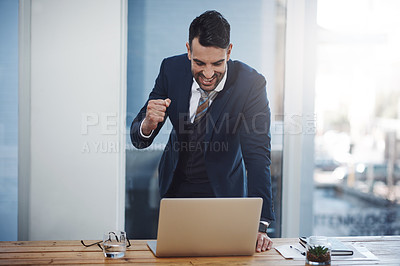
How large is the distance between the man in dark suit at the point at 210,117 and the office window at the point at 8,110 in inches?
33.9

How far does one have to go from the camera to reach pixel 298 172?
11.0 ft

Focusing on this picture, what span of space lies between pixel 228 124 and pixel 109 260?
1406mm

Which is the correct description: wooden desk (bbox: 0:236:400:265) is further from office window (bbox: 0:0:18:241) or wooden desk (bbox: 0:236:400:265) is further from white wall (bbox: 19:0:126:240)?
office window (bbox: 0:0:18:241)

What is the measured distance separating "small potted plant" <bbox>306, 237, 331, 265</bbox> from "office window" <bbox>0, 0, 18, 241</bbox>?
7.06ft

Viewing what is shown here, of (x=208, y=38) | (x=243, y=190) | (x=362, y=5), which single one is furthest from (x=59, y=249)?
(x=362, y=5)

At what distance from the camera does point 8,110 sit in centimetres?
305

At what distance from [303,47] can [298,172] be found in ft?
3.12

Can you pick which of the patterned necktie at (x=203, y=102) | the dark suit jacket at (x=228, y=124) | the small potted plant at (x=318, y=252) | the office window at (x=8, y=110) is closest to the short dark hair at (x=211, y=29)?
the dark suit jacket at (x=228, y=124)

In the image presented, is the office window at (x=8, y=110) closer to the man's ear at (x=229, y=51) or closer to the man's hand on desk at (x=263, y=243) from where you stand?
the man's ear at (x=229, y=51)

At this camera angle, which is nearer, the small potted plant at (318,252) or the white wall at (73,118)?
the small potted plant at (318,252)

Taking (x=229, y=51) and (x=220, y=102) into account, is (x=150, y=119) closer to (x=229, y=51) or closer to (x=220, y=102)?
(x=220, y=102)

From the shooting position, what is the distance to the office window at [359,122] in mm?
3980

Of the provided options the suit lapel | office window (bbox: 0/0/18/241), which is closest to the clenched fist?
the suit lapel

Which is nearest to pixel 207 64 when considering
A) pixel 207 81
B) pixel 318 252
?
pixel 207 81
